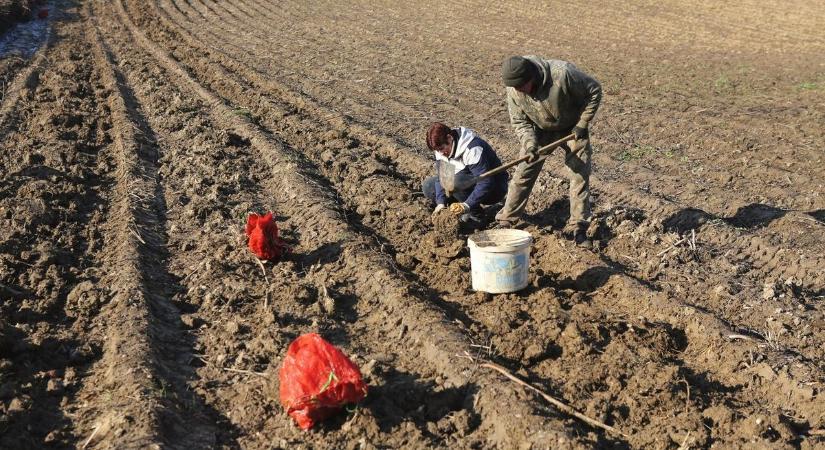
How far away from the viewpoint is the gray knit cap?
5.86m

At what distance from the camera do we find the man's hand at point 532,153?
6.39 m

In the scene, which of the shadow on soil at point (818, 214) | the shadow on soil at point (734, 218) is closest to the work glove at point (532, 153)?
the shadow on soil at point (734, 218)

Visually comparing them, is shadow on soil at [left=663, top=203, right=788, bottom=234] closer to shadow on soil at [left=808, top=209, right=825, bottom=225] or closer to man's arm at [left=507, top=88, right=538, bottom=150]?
shadow on soil at [left=808, top=209, right=825, bottom=225]

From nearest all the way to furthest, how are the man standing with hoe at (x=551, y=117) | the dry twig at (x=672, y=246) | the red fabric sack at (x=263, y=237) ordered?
the man standing with hoe at (x=551, y=117) → the red fabric sack at (x=263, y=237) → the dry twig at (x=672, y=246)

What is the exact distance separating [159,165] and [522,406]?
20.7ft

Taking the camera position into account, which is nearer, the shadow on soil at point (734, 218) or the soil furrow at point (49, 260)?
the soil furrow at point (49, 260)

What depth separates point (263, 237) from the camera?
621 centimetres

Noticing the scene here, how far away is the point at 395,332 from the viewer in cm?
531

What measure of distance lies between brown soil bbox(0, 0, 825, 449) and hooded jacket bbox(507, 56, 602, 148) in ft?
3.45

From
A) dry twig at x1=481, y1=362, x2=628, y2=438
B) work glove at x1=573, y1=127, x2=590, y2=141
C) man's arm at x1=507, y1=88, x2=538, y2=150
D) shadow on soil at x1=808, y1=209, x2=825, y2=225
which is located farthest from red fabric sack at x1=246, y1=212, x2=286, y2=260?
shadow on soil at x1=808, y1=209, x2=825, y2=225

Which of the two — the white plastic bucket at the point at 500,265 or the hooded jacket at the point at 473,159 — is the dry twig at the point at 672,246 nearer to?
the white plastic bucket at the point at 500,265

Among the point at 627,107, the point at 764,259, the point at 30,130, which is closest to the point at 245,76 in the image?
the point at 30,130

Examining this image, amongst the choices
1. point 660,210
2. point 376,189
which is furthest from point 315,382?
point 660,210

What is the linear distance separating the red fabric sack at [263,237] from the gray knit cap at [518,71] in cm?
228
